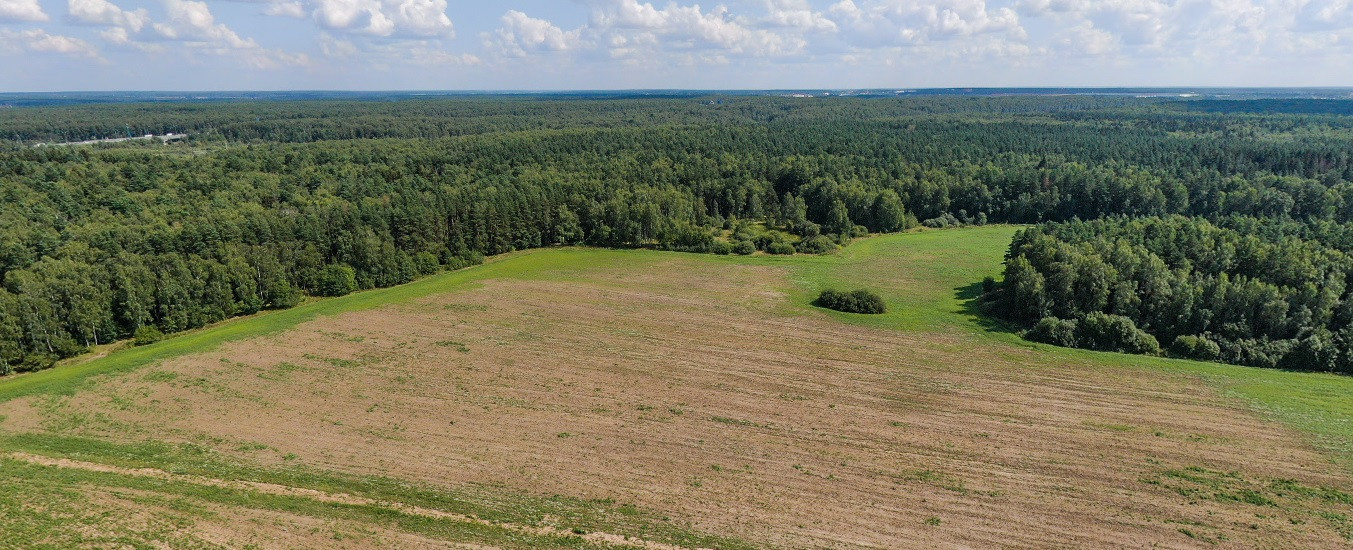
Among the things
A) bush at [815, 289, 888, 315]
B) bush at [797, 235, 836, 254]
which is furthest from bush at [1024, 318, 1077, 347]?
bush at [797, 235, 836, 254]

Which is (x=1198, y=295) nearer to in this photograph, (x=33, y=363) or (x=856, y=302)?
(x=856, y=302)

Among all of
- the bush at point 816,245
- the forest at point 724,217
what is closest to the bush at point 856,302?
the forest at point 724,217

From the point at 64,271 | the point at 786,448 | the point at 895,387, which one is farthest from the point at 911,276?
the point at 64,271

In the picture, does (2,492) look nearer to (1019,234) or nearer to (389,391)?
(389,391)

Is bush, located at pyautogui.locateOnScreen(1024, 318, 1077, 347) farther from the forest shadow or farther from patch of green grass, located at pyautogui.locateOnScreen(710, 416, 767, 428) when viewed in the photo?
patch of green grass, located at pyautogui.locateOnScreen(710, 416, 767, 428)

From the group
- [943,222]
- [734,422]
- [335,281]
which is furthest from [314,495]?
[943,222]
